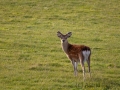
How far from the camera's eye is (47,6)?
33.9 metres

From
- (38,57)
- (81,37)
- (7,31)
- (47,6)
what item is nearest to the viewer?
(38,57)

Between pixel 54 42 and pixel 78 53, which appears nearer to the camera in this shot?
pixel 78 53

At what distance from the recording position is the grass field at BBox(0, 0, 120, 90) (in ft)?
44.6

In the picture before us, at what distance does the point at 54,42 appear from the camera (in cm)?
2155

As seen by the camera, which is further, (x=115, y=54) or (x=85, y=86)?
(x=115, y=54)

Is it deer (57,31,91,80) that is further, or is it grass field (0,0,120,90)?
deer (57,31,91,80)

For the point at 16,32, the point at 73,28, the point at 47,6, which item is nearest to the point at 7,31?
the point at 16,32

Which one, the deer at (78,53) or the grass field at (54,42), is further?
the deer at (78,53)

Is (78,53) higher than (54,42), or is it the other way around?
(78,53)

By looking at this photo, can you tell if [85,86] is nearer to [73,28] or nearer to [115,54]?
[115,54]

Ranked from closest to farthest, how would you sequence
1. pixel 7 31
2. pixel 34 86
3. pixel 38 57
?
1. pixel 34 86
2. pixel 38 57
3. pixel 7 31

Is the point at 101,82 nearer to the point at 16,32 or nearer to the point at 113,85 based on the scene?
the point at 113,85

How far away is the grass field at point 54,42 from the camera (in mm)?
13602

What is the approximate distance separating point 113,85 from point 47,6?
2153 centimetres
